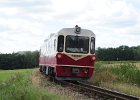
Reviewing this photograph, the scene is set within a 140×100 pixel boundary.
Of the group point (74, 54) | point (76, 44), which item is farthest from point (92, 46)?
point (74, 54)

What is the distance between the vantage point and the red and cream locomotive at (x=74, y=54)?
967 inches

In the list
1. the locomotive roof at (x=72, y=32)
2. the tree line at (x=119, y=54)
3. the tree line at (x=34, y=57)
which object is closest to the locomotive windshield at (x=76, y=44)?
the locomotive roof at (x=72, y=32)

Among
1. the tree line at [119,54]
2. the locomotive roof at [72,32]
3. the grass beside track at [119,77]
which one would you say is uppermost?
the tree line at [119,54]

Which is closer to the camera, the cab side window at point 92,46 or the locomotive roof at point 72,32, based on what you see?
the locomotive roof at point 72,32

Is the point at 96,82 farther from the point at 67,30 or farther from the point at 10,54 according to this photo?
the point at 10,54

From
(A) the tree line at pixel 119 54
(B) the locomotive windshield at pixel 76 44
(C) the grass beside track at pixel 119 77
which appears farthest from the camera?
(A) the tree line at pixel 119 54

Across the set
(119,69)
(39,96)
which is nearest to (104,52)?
(119,69)

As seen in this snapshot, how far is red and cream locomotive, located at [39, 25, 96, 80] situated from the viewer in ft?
80.6

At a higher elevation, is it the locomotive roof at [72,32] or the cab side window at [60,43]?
the locomotive roof at [72,32]

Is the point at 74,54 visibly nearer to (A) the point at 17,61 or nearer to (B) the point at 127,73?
(B) the point at 127,73

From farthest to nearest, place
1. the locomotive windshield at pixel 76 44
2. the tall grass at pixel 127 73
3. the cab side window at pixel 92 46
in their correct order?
the cab side window at pixel 92 46 < the locomotive windshield at pixel 76 44 < the tall grass at pixel 127 73

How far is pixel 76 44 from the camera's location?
973 inches

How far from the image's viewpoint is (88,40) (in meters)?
25.0

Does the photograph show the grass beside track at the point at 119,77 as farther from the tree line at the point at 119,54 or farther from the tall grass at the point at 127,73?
the tree line at the point at 119,54
